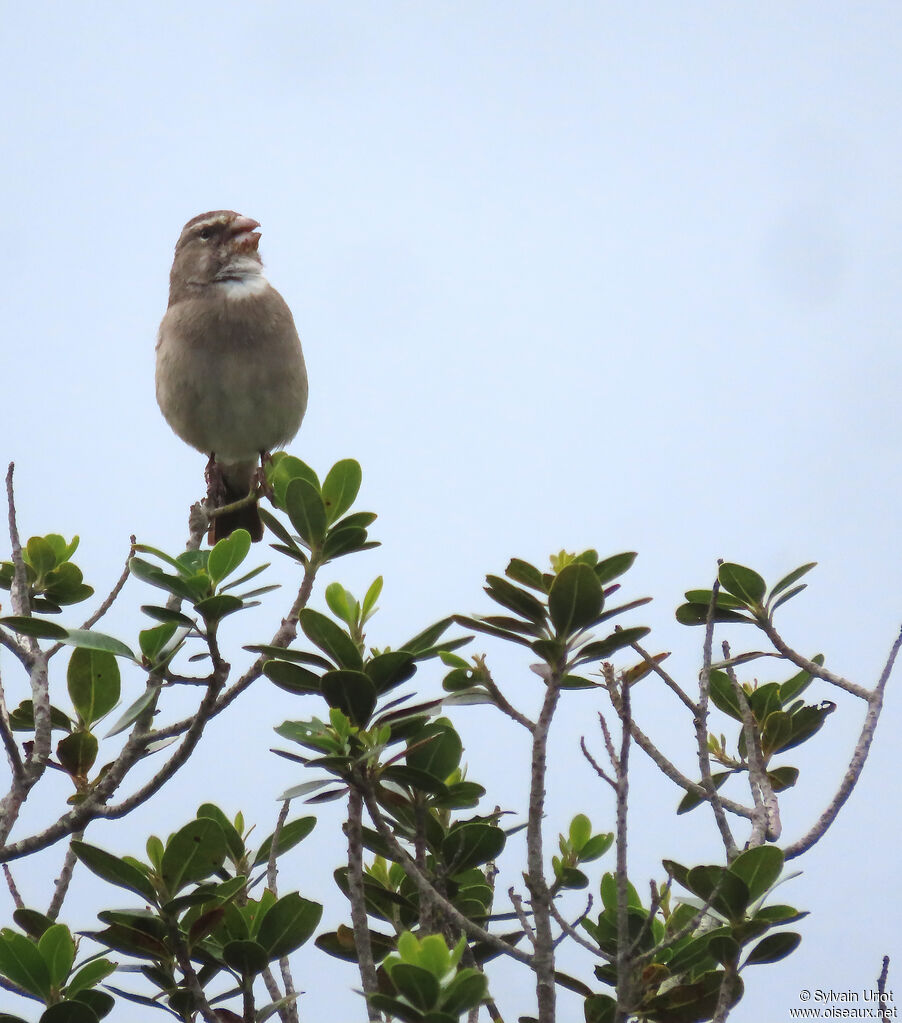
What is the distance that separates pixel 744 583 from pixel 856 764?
565mm

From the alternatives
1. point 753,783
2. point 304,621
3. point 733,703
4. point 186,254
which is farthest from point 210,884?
point 186,254

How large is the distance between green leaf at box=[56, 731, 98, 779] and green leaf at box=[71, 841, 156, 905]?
57 centimetres

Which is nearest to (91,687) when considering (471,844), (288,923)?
(288,923)

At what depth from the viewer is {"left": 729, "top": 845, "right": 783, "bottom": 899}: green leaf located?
2150mm

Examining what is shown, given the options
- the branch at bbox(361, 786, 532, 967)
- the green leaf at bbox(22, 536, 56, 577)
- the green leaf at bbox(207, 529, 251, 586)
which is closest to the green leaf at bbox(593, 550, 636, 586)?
the branch at bbox(361, 786, 532, 967)

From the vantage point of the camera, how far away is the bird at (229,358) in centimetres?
597

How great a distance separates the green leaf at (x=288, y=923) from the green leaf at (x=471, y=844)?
287 millimetres

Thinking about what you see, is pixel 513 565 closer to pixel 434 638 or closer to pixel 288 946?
pixel 434 638

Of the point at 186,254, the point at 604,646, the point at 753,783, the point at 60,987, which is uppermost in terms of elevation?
the point at 186,254

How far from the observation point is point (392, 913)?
2.56m

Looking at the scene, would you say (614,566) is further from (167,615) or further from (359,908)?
(167,615)

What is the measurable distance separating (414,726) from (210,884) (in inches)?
19.7

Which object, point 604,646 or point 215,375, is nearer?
point 604,646

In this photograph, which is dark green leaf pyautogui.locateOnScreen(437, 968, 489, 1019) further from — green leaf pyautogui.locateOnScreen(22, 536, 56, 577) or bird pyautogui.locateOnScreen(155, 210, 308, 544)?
bird pyautogui.locateOnScreen(155, 210, 308, 544)
